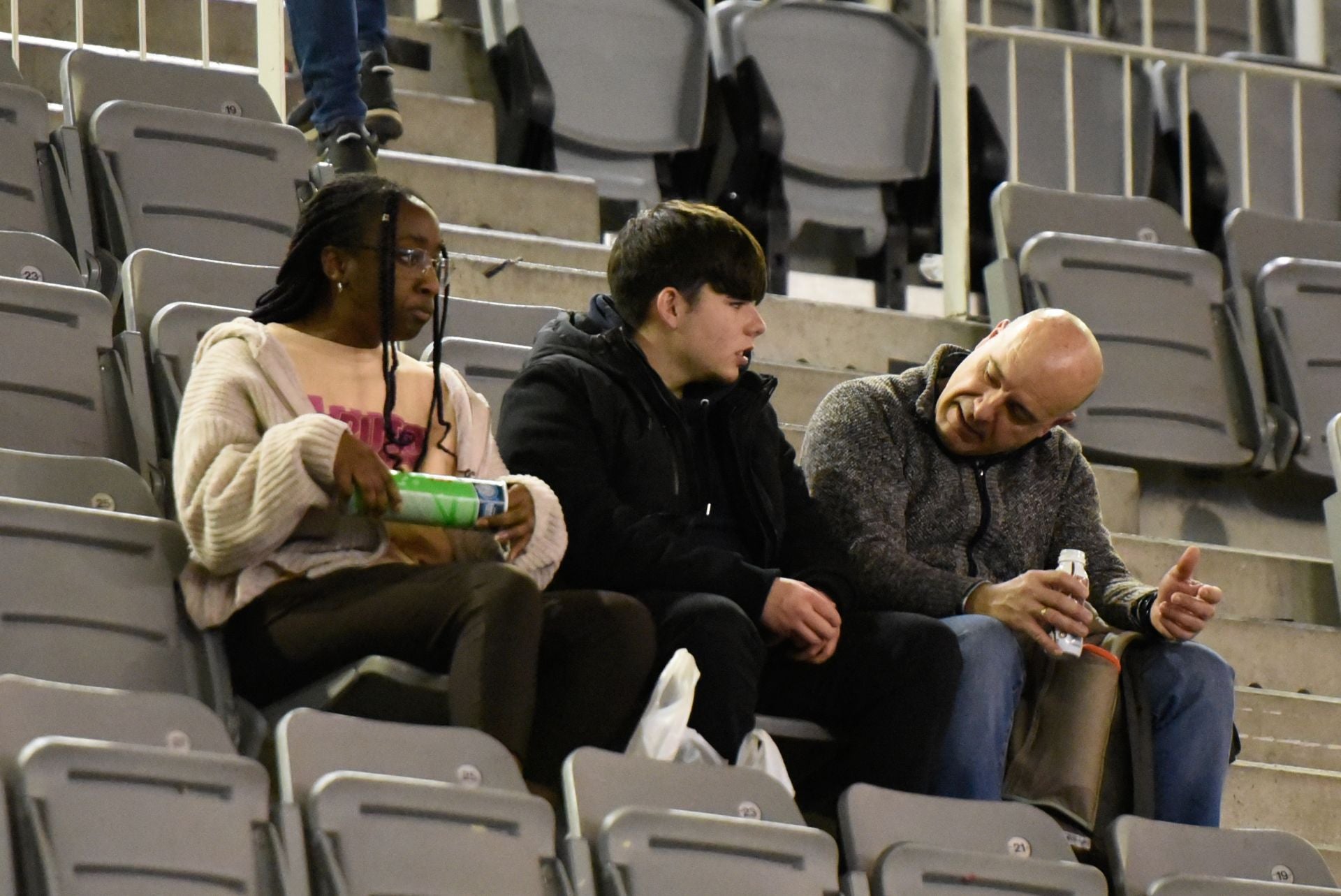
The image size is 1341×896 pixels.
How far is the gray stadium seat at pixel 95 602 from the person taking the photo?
8.19 ft

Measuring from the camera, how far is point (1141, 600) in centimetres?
302

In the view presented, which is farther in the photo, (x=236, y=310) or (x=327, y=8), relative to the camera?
(x=327, y=8)

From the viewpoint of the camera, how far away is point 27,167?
12.5ft

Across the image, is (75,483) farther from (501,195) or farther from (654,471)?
(501,195)

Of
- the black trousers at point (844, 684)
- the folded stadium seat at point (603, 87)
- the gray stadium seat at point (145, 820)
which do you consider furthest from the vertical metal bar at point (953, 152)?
the gray stadium seat at point (145, 820)

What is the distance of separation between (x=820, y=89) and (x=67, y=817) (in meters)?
3.50

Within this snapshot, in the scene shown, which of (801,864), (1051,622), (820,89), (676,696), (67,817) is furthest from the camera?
(820,89)

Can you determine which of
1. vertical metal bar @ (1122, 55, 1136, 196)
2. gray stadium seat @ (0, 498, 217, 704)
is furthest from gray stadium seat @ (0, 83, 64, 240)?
vertical metal bar @ (1122, 55, 1136, 196)

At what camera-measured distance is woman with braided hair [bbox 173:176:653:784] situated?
2.49m

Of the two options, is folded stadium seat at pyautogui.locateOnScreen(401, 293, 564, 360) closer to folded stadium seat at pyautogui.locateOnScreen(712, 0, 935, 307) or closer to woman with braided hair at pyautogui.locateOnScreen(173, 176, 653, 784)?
woman with braided hair at pyautogui.locateOnScreen(173, 176, 653, 784)

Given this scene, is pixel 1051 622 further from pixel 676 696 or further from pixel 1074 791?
pixel 676 696

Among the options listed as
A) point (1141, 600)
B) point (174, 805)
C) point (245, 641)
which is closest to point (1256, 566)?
point (1141, 600)

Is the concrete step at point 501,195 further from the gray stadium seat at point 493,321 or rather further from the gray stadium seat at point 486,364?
the gray stadium seat at point 486,364

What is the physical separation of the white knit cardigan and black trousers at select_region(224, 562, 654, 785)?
1.8 inches
